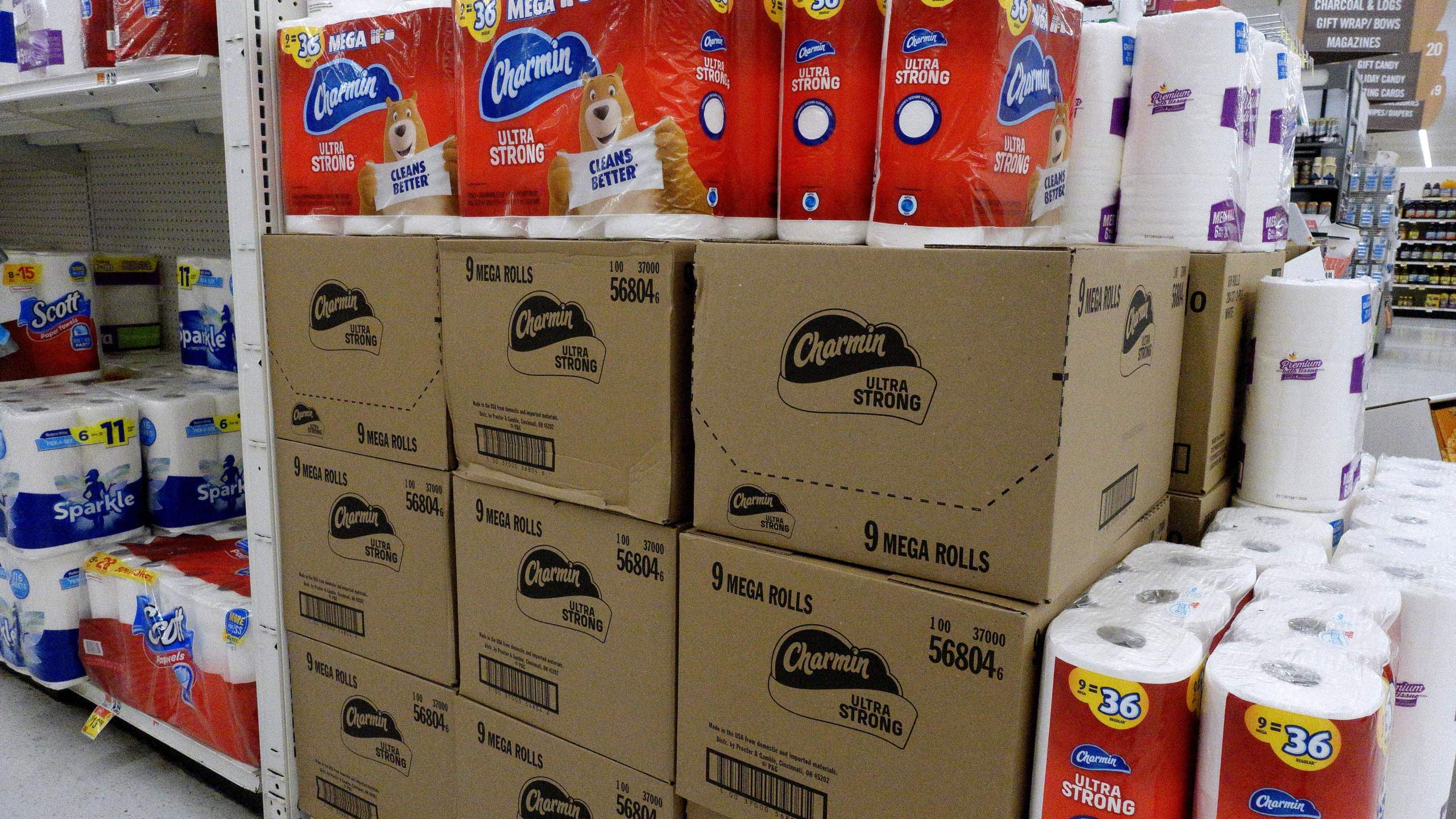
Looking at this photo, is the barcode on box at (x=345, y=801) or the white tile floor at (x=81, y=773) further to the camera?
the white tile floor at (x=81, y=773)

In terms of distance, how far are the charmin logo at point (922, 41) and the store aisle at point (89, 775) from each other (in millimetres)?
1822

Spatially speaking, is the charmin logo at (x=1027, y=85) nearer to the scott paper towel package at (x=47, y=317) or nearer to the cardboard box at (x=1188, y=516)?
the cardboard box at (x=1188, y=516)

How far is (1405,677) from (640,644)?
0.82 meters

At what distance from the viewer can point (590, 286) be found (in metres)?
1.12

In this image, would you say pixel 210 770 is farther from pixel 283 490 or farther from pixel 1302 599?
pixel 1302 599

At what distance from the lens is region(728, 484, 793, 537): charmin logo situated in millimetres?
1007

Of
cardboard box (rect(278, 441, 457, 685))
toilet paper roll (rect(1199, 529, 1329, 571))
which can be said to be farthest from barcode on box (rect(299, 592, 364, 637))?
toilet paper roll (rect(1199, 529, 1329, 571))

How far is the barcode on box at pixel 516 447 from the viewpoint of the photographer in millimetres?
1192

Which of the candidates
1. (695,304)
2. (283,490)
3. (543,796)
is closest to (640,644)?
(543,796)

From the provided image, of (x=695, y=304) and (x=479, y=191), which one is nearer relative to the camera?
(x=695, y=304)

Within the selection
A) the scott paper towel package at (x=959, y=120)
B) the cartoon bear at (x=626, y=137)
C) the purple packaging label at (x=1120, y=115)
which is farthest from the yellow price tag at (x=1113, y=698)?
the purple packaging label at (x=1120, y=115)

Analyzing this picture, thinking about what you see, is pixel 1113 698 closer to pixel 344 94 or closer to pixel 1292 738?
pixel 1292 738

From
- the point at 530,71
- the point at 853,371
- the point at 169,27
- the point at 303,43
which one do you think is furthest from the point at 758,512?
the point at 169,27

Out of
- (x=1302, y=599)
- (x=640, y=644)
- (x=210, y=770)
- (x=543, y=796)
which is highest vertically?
(x=1302, y=599)
